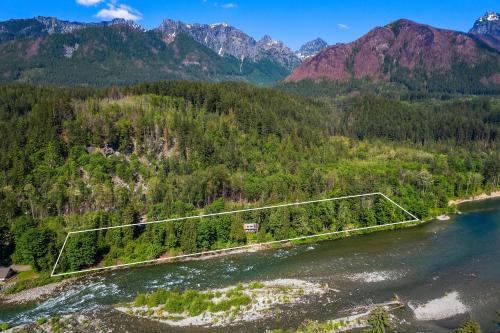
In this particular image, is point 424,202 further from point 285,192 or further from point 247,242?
point 247,242

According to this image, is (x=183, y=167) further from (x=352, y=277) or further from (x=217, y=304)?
(x=352, y=277)

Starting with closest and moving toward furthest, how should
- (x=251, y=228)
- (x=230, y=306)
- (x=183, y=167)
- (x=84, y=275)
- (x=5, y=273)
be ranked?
(x=230, y=306) < (x=5, y=273) < (x=84, y=275) < (x=251, y=228) < (x=183, y=167)

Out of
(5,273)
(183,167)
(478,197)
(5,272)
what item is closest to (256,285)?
(5,273)

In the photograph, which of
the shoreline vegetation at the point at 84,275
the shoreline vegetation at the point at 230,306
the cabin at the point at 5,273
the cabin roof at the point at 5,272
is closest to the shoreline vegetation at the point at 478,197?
the shoreline vegetation at the point at 84,275

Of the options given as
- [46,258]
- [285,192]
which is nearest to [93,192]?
[46,258]

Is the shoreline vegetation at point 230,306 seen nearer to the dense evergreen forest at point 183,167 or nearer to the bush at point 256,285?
the bush at point 256,285

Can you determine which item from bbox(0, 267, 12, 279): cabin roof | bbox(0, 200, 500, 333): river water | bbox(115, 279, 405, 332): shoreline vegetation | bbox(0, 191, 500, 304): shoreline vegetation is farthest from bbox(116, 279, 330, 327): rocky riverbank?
bbox(0, 267, 12, 279): cabin roof
